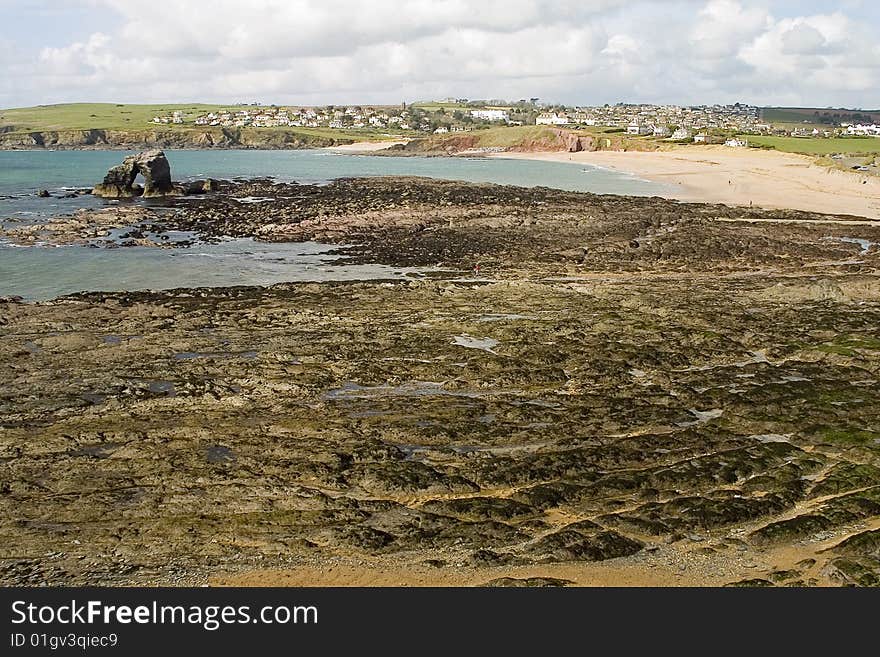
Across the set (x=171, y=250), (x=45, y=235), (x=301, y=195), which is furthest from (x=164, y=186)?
(x=171, y=250)

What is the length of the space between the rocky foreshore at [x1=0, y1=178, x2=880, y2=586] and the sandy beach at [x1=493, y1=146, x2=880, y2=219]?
2882cm

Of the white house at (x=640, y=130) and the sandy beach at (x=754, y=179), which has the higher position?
the white house at (x=640, y=130)

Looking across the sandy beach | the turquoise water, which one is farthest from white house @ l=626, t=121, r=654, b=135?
the turquoise water

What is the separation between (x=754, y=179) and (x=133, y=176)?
59788 mm

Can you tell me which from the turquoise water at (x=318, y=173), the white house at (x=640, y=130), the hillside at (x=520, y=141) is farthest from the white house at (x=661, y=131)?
the turquoise water at (x=318, y=173)

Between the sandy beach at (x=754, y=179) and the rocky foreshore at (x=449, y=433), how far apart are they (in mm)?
28816

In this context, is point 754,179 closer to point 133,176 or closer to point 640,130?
point 133,176

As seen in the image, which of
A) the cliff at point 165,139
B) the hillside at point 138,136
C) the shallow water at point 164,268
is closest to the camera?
the shallow water at point 164,268

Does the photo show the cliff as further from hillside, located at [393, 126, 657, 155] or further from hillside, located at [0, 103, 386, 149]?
hillside, located at [393, 126, 657, 155]

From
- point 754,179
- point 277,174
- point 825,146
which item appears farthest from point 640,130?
point 277,174

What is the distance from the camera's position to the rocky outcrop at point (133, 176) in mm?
60375

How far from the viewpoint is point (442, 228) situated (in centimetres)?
4225

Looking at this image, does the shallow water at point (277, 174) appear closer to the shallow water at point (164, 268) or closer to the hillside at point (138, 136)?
the shallow water at point (164, 268)

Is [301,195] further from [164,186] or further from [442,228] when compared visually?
[442,228]
